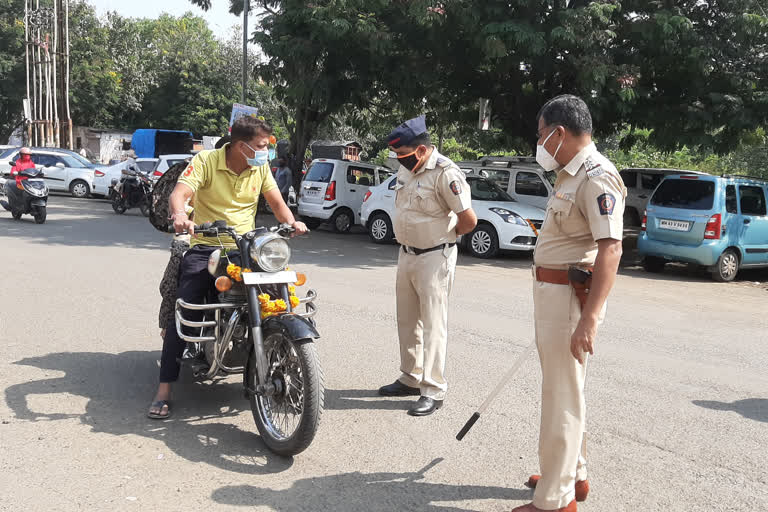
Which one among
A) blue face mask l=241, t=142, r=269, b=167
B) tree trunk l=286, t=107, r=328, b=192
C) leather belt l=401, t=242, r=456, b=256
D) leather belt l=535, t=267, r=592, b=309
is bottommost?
leather belt l=401, t=242, r=456, b=256

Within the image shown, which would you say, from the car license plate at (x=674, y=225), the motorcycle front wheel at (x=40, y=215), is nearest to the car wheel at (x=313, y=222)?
the motorcycle front wheel at (x=40, y=215)

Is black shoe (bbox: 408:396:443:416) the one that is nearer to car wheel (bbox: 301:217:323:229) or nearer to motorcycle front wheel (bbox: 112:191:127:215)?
car wheel (bbox: 301:217:323:229)

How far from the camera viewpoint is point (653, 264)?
531 inches

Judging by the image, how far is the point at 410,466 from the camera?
13.1ft

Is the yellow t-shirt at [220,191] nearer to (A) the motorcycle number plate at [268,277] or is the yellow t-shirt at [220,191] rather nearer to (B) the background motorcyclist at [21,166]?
(A) the motorcycle number plate at [268,277]

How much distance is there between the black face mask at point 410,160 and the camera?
4.91 metres

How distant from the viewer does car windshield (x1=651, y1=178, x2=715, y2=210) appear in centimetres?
1222

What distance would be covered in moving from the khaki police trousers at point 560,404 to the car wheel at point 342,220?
14.6 meters

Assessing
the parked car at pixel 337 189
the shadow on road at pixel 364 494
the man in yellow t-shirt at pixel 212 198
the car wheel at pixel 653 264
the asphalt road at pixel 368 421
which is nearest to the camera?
the shadow on road at pixel 364 494

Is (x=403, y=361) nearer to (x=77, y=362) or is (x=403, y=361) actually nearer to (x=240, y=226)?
(x=240, y=226)

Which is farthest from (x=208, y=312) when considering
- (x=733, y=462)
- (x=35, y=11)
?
(x=35, y=11)

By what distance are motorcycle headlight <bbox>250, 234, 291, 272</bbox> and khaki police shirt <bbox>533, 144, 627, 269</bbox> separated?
156 cm

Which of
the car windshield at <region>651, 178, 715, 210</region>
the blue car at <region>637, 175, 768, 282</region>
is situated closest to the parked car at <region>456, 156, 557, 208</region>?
the car windshield at <region>651, 178, 715, 210</region>


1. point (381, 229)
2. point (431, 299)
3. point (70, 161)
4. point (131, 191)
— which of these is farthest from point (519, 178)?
point (70, 161)
